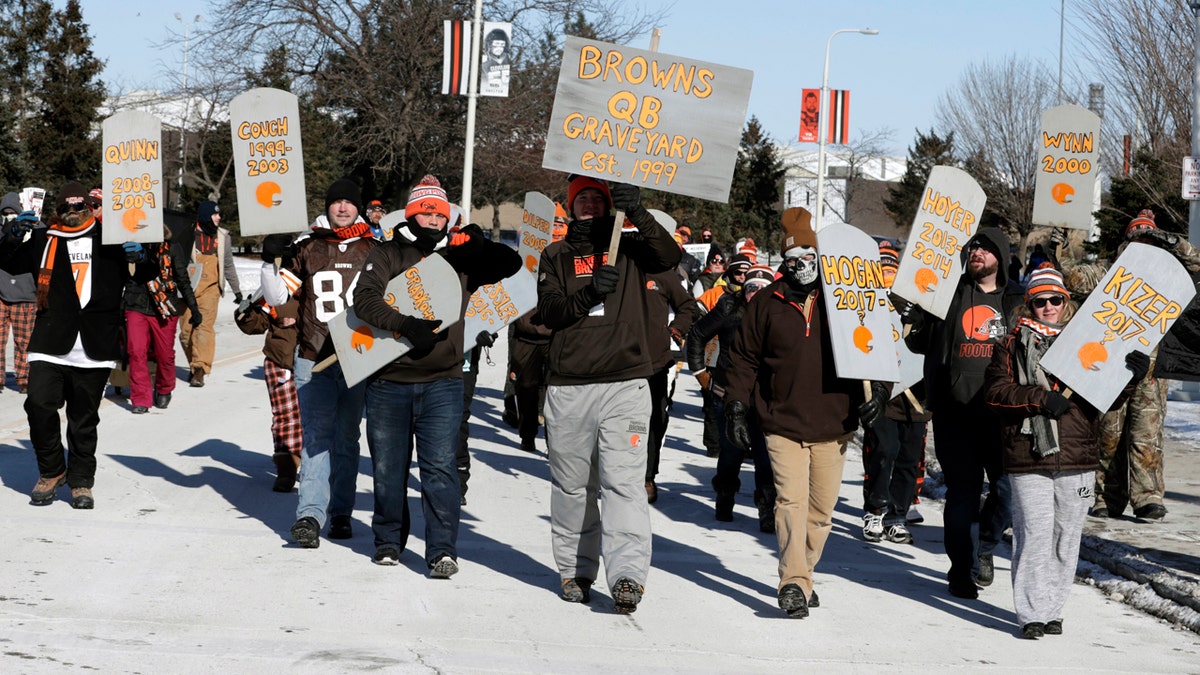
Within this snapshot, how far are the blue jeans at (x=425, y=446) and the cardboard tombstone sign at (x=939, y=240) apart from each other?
8.42ft

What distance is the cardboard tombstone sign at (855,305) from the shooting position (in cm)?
697

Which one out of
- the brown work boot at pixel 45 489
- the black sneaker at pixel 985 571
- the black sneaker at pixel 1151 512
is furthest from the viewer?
the black sneaker at pixel 1151 512

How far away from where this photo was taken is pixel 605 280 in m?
6.73

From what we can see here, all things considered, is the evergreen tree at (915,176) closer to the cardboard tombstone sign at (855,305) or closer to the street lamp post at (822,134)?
the street lamp post at (822,134)

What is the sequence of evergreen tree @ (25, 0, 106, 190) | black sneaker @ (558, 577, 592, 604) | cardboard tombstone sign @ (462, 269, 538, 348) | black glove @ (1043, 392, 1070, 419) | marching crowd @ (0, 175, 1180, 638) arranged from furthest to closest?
evergreen tree @ (25, 0, 106, 190)
cardboard tombstone sign @ (462, 269, 538, 348)
black sneaker @ (558, 577, 592, 604)
marching crowd @ (0, 175, 1180, 638)
black glove @ (1043, 392, 1070, 419)

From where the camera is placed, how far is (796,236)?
724 cm

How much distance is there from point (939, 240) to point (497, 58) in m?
22.0

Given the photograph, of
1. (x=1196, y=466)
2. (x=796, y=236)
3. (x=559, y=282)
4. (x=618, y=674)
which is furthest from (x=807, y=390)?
(x=1196, y=466)

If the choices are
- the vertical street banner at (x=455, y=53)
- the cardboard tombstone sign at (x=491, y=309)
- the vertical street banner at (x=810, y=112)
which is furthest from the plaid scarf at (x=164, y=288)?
the vertical street banner at (x=810, y=112)

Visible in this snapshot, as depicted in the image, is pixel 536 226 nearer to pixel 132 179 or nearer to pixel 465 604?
pixel 132 179

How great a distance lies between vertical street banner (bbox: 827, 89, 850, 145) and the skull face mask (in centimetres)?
3586

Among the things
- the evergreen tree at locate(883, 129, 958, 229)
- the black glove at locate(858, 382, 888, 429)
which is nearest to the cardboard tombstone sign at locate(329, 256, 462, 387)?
the black glove at locate(858, 382, 888, 429)

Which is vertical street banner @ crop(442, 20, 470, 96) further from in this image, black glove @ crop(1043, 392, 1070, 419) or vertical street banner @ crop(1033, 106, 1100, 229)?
black glove @ crop(1043, 392, 1070, 419)

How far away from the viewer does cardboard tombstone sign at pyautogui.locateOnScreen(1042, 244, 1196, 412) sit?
6.74m
